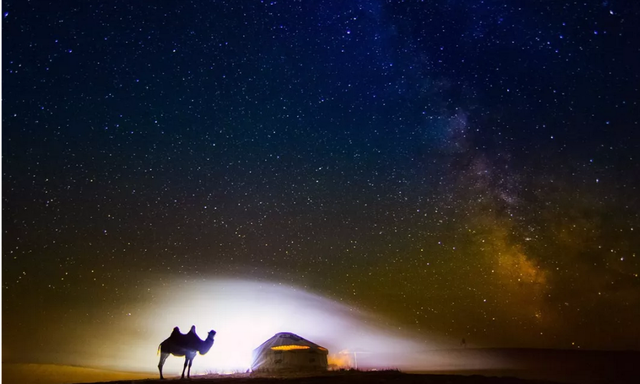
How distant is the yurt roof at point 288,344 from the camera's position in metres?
30.9

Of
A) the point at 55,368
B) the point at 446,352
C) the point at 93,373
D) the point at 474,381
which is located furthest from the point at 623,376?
the point at 55,368

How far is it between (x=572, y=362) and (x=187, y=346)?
64.7 m

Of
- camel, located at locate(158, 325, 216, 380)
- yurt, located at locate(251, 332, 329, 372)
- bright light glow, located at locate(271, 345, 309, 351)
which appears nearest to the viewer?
camel, located at locate(158, 325, 216, 380)

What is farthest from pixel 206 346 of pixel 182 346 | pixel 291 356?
pixel 291 356

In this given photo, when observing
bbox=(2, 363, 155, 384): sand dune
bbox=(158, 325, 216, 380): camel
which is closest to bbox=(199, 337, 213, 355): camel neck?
bbox=(158, 325, 216, 380): camel

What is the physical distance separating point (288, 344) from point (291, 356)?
192 centimetres

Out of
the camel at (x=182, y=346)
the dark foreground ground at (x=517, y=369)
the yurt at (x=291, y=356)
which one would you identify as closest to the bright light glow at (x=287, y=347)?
the yurt at (x=291, y=356)

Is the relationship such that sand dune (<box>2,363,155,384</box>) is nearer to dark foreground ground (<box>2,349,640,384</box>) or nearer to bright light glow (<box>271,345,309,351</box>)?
dark foreground ground (<box>2,349,640,384</box>)

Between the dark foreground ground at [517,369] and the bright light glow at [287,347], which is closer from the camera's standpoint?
the bright light glow at [287,347]

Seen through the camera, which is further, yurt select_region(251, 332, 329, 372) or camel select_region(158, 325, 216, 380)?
yurt select_region(251, 332, 329, 372)

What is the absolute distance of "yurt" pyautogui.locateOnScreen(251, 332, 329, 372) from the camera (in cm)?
2977

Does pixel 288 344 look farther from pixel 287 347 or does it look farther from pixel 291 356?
pixel 291 356

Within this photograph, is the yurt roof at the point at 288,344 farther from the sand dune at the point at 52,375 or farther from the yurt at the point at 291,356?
the sand dune at the point at 52,375

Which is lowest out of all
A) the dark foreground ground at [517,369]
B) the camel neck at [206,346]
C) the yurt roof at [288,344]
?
the dark foreground ground at [517,369]
